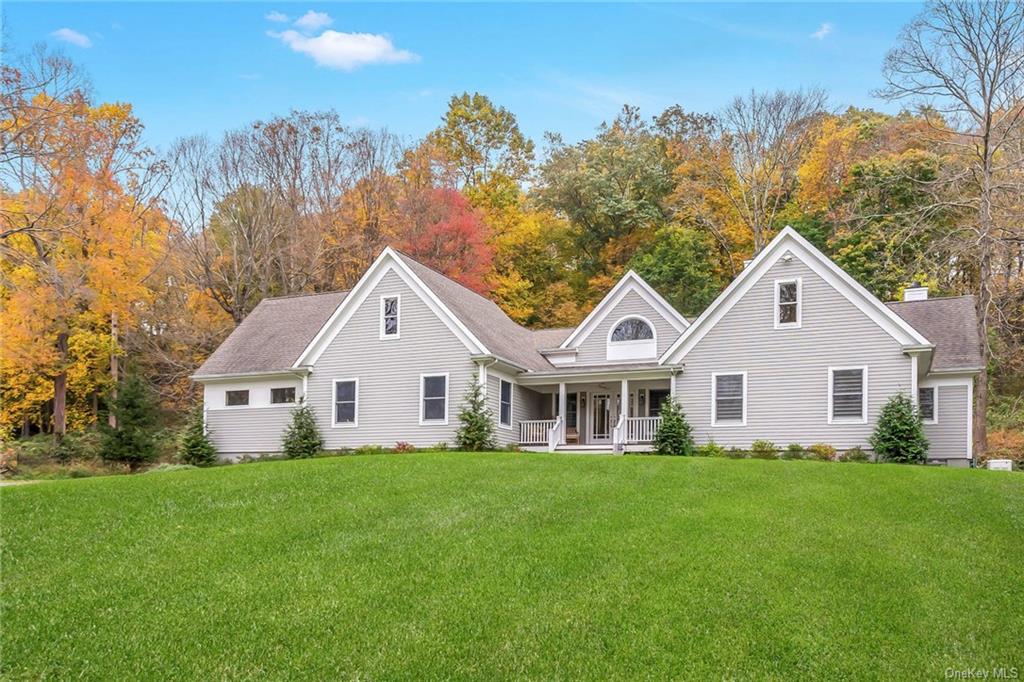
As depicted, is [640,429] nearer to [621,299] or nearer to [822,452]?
[621,299]

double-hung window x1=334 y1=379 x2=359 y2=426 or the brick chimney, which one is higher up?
the brick chimney

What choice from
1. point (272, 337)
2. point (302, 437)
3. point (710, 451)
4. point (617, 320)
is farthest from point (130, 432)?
point (710, 451)

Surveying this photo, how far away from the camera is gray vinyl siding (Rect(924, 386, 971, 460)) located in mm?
23750

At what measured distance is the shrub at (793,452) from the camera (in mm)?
22531

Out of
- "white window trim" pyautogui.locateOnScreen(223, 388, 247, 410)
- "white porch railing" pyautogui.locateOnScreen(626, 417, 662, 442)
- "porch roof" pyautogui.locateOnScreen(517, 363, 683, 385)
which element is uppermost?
"porch roof" pyautogui.locateOnScreen(517, 363, 683, 385)

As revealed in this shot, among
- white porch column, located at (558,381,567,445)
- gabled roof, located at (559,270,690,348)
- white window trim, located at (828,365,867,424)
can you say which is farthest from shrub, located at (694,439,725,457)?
gabled roof, located at (559,270,690,348)

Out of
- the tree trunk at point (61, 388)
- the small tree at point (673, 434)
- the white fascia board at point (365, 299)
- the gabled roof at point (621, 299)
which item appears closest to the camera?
the small tree at point (673, 434)

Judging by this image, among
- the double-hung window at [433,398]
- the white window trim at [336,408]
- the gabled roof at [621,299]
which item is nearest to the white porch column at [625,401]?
the gabled roof at [621,299]

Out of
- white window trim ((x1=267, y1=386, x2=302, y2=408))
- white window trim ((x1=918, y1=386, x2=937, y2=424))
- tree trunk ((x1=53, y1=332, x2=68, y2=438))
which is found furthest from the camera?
tree trunk ((x1=53, y1=332, x2=68, y2=438))

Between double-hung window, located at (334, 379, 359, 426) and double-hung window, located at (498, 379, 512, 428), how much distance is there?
426 cm

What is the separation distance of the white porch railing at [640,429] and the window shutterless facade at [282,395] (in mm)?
10565

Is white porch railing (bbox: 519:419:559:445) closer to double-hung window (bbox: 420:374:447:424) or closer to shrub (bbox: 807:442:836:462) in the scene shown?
double-hung window (bbox: 420:374:447:424)

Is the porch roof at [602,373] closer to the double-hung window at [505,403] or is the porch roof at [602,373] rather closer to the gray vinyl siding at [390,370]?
the double-hung window at [505,403]

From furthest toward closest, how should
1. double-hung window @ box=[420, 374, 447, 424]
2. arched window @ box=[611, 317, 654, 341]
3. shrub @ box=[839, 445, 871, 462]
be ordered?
arched window @ box=[611, 317, 654, 341] < double-hung window @ box=[420, 374, 447, 424] < shrub @ box=[839, 445, 871, 462]
